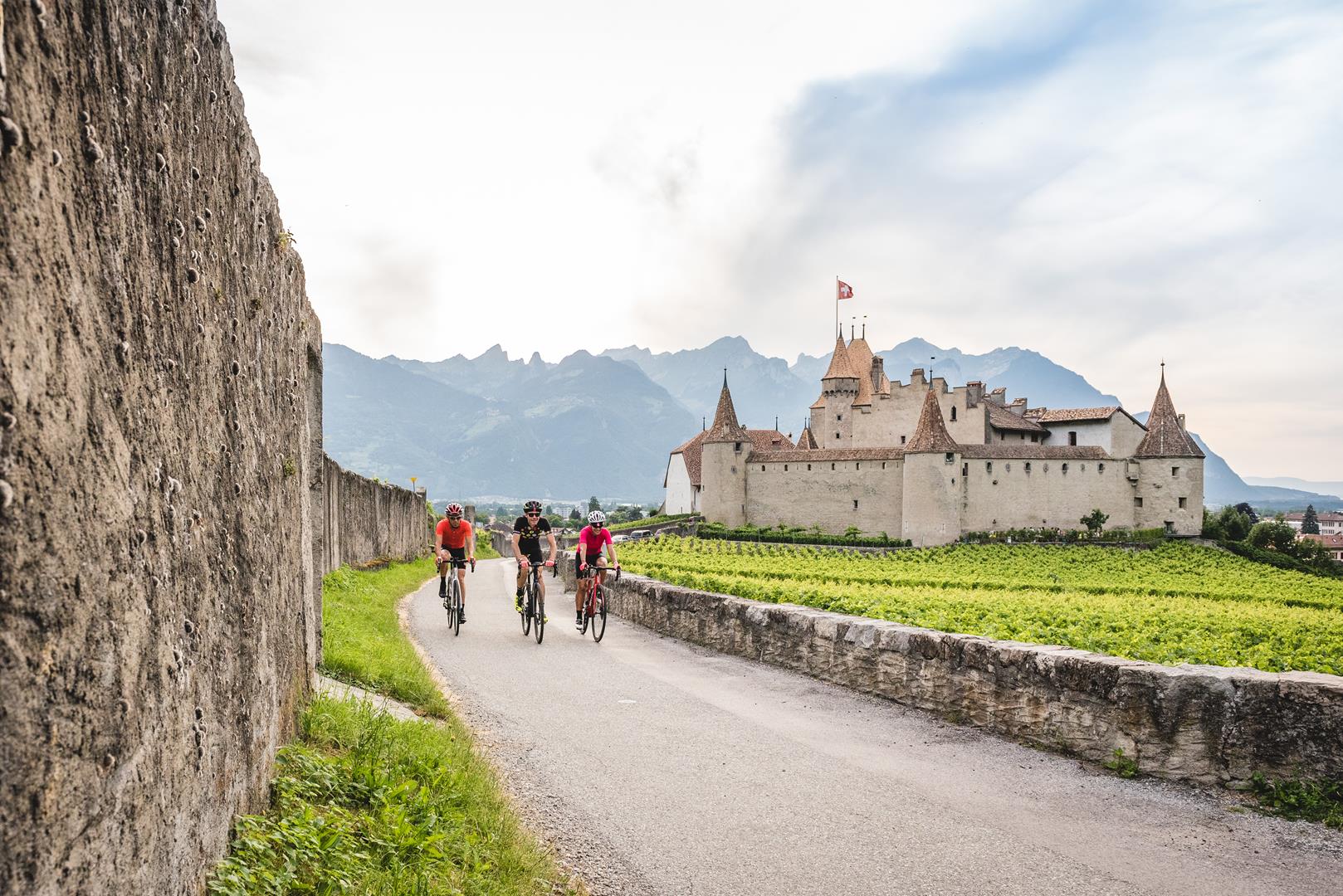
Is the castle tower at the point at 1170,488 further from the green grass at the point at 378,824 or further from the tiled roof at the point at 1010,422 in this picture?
the green grass at the point at 378,824

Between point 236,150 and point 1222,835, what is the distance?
6.52m

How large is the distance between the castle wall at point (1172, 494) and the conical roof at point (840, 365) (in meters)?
23.1

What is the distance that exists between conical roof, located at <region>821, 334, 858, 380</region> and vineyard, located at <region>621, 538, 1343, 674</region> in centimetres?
3506

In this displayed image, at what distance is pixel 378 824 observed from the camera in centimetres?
461

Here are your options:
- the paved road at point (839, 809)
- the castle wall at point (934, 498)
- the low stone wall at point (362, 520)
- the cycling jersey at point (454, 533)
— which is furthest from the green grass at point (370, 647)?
the castle wall at point (934, 498)

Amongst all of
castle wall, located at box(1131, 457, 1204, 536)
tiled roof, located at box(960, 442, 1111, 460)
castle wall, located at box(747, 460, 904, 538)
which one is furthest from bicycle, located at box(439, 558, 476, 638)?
castle wall, located at box(1131, 457, 1204, 536)

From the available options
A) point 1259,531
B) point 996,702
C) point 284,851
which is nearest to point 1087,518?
point 1259,531

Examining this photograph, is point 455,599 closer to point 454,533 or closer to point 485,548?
point 454,533

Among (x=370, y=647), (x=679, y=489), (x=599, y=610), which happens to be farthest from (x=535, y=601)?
(x=679, y=489)

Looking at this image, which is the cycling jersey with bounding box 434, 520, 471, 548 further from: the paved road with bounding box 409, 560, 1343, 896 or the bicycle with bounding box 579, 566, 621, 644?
the paved road with bounding box 409, 560, 1343, 896

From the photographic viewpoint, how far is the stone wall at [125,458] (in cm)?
203

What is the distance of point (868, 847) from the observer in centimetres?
505

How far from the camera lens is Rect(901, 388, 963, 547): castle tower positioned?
2251 inches

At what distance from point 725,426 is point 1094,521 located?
85.0 feet
